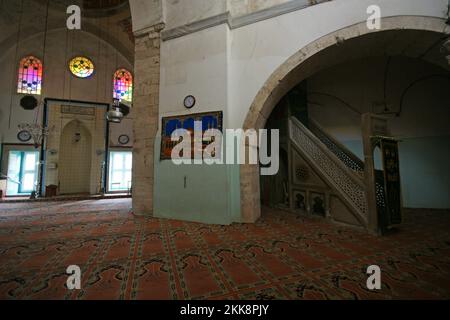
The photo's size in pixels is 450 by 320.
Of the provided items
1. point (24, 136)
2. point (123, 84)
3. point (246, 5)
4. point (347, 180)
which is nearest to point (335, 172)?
point (347, 180)

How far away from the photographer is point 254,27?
3.76 metres

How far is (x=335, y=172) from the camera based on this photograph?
371 centimetres

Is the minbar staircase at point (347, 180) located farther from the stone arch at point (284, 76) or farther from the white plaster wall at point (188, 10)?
the white plaster wall at point (188, 10)

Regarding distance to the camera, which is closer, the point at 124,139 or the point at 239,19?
the point at 239,19

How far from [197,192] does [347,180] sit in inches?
103

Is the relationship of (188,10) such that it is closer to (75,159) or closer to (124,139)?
(124,139)

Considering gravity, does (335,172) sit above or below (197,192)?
above

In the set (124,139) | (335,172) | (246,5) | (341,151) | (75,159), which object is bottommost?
(335,172)

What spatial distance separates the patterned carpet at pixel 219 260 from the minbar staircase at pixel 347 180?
1.15 feet

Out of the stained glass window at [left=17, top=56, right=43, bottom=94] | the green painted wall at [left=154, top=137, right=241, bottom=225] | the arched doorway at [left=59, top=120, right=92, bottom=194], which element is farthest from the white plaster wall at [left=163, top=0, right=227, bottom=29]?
the stained glass window at [left=17, top=56, right=43, bottom=94]

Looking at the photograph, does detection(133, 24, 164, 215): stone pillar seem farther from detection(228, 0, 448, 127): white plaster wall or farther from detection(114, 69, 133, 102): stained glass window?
detection(114, 69, 133, 102): stained glass window

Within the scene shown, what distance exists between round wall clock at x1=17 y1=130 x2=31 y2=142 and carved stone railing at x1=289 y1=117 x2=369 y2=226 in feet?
35.1

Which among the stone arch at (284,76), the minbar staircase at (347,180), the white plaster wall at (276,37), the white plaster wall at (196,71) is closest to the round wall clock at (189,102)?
the white plaster wall at (196,71)

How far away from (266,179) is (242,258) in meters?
3.76
